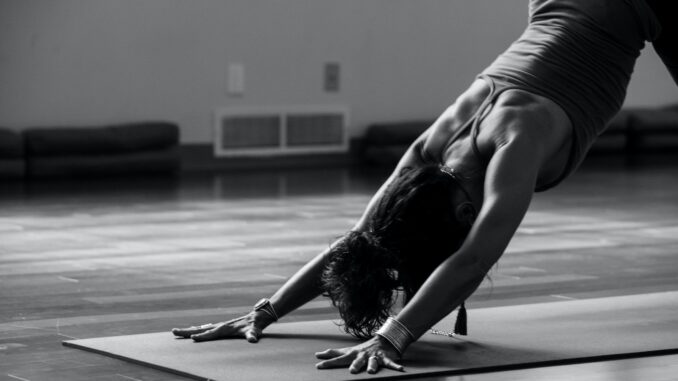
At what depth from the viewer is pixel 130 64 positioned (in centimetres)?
847

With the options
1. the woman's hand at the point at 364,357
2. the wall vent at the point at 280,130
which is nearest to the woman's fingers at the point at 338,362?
the woman's hand at the point at 364,357

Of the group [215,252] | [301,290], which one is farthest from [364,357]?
[215,252]

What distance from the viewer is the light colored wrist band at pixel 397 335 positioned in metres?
2.98

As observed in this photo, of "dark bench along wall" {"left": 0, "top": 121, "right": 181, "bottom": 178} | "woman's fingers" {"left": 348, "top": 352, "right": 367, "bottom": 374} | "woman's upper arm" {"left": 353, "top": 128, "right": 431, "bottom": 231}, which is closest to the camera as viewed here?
"woman's fingers" {"left": 348, "top": 352, "right": 367, "bottom": 374}

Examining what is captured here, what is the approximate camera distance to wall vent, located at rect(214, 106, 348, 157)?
8.94 meters

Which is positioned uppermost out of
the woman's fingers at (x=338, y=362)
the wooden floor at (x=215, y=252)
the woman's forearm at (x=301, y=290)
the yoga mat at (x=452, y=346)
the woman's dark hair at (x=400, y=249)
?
the woman's dark hair at (x=400, y=249)

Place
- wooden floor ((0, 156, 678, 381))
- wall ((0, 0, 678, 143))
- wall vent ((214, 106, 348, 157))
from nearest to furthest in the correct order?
wooden floor ((0, 156, 678, 381)), wall ((0, 0, 678, 143)), wall vent ((214, 106, 348, 157))

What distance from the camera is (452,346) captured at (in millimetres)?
3209

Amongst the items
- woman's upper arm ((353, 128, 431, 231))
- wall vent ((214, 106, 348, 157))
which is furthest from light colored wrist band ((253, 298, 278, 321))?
wall vent ((214, 106, 348, 157))

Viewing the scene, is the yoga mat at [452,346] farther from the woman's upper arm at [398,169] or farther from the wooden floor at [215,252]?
the woman's upper arm at [398,169]

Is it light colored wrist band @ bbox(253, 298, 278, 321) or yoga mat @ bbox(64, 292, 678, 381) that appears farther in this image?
light colored wrist band @ bbox(253, 298, 278, 321)

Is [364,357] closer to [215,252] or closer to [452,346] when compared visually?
[452,346]

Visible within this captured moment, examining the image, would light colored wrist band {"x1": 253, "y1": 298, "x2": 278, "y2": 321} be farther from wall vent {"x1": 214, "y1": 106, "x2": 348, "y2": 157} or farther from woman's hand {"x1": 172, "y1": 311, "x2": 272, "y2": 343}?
wall vent {"x1": 214, "y1": 106, "x2": 348, "y2": 157}

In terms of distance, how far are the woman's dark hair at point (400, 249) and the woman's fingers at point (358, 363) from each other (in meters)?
0.21
